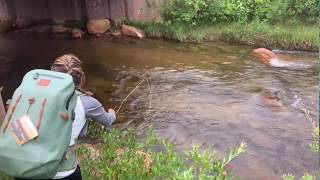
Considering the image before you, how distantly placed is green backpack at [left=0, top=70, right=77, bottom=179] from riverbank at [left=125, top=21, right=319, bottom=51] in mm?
10821

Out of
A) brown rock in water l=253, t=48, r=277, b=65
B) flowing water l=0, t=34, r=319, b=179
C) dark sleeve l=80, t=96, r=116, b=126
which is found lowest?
flowing water l=0, t=34, r=319, b=179

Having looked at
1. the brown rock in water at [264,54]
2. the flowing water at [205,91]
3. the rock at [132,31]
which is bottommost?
the flowing water at [205,91]

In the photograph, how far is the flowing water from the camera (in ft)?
25.2

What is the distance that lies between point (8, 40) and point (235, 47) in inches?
298

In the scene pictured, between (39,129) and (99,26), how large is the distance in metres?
13.4

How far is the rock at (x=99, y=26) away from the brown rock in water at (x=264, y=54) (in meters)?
5.51

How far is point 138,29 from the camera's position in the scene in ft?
50.8

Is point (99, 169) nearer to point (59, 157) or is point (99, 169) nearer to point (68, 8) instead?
point (59, 157)

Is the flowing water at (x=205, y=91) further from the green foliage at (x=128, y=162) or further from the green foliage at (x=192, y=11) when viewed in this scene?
the green foliage at (x=128, y=162)

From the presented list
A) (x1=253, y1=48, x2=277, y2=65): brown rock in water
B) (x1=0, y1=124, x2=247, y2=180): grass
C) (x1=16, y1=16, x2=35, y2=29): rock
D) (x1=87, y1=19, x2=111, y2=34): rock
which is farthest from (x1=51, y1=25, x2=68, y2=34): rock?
(x1=0, y1=124, x2=247, y2=180): grass

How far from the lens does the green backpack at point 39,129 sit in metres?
3.17

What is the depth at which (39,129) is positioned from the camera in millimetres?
3186

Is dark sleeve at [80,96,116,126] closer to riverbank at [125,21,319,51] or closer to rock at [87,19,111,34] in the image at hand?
riverbank at [125,21,319,51]

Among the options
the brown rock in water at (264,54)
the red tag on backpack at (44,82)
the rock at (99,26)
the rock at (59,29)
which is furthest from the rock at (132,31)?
the red tag on backpack at (44,82)
